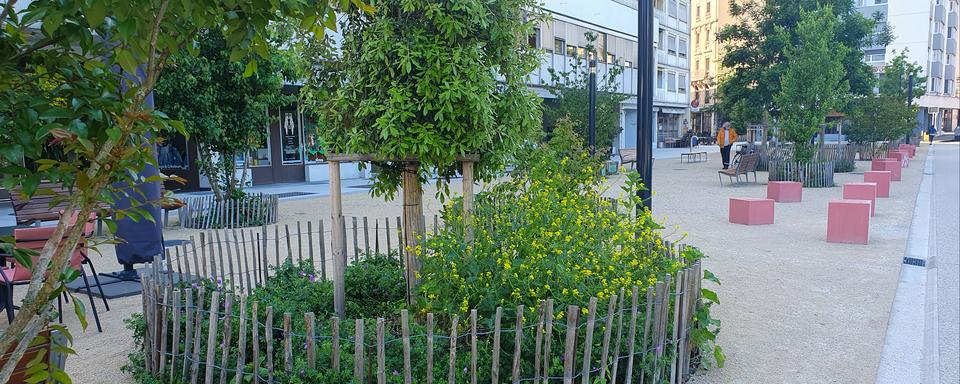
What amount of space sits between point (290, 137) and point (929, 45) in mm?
67588

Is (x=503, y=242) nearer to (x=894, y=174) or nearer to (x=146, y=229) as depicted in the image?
(x=146, y=229)

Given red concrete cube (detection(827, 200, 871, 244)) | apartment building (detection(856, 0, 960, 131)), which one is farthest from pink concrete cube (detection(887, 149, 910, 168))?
apartment building (detection(856, 0, 960, 131))

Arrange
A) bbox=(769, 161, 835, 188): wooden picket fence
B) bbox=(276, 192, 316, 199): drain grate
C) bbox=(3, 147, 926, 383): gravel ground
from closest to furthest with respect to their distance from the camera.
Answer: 1. bbox=(3, 147, 926, 383): gravel ground
2. bbox=(276, 192, 316, 199): drain grate
3. bbox=(769, 161, 835, 188): wooden picket fence

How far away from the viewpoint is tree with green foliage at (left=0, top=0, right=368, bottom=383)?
1619 mm

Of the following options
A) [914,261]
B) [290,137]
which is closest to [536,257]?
[914,261]

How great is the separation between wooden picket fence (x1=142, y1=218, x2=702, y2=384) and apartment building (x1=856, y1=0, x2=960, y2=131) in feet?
200

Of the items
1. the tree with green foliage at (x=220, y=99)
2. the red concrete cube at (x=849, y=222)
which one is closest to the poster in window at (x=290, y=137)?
the tree with green foliage at (x=220, y=99)

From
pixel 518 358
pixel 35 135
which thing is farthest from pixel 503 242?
pixel 35 135

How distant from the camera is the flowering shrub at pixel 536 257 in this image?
372 cm

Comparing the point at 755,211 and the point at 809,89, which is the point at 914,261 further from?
the point at 809,89

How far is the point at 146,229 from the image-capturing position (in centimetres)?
617

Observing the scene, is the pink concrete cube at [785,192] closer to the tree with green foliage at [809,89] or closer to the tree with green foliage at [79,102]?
the tree with green foliage at [809,89]

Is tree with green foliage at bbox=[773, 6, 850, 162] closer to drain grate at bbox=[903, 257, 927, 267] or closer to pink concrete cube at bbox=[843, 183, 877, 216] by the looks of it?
pink concrete cube at bbox=[843, 183, 877, 216]

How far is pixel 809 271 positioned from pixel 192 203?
28.4ft
